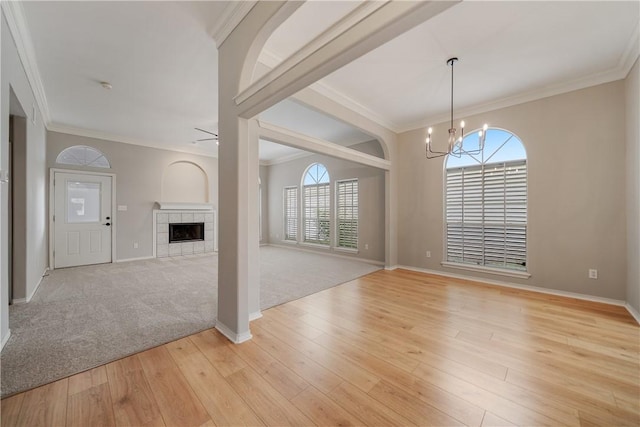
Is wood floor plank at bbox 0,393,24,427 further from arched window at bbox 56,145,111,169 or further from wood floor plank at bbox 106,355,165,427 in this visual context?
arched window at bbox 56,145,111,169

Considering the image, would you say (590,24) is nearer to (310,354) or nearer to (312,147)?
(312,147)

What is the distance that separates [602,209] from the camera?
10.3 ft

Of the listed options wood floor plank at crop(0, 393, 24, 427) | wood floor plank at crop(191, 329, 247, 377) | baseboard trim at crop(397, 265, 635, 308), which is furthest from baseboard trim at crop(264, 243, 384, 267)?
wood floor plank at crop(0, 393, 24, 427)

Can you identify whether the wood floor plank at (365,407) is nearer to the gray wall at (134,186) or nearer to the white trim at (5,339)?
the white trim at (5,339)

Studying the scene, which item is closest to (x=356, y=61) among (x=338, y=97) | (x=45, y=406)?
(x=338, y=97)

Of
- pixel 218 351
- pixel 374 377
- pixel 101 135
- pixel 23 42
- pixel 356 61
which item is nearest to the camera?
pixel 374 377

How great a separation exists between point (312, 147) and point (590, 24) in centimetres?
306

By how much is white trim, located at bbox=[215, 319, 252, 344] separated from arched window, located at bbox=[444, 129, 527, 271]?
3.71 m

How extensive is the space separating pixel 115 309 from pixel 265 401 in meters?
2.50

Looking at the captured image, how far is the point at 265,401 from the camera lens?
1.50m

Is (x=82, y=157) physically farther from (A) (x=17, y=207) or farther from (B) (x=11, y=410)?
(B) (x=11, y=410)

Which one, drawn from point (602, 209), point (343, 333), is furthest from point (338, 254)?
point (602, 209)

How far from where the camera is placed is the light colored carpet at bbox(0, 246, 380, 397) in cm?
190

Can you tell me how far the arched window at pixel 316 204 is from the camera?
22.3ft
